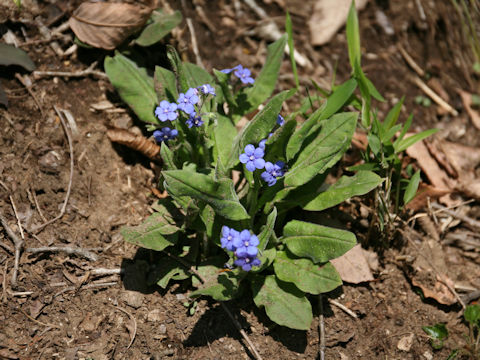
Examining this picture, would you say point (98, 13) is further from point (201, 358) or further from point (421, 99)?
point (421, 99)

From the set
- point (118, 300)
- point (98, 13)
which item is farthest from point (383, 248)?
point (98, 13)

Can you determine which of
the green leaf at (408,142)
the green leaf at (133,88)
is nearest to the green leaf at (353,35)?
the green leaf at (408,142)

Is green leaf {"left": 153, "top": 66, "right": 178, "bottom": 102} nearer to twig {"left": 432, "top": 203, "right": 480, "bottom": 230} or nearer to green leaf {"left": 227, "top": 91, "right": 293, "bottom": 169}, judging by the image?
green leaf {"left": 227, "top": 91, "right": 293, "bottom": 169}

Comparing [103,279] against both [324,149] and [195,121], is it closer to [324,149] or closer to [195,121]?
[195,121]

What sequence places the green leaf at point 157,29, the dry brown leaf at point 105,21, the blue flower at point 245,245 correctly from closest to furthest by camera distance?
the blue flower at point 245,245
the dry brown leaf at point 105,21
the green leaf at point 157,29

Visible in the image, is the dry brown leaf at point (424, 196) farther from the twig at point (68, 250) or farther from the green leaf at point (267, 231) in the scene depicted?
the twig at point (68, 250)
